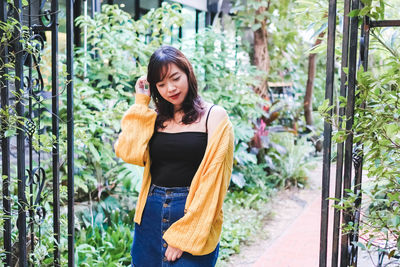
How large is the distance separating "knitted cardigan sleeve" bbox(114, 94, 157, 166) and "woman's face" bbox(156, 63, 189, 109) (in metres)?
0.18

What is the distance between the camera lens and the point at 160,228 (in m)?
2.10

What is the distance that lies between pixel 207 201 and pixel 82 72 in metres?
3.28

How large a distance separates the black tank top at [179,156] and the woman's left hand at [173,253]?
306mm

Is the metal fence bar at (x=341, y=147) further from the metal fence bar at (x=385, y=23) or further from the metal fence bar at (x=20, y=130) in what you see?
the metal fence bar at (x=20, y=130)

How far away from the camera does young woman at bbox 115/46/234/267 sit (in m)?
1.98

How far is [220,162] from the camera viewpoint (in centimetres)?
198

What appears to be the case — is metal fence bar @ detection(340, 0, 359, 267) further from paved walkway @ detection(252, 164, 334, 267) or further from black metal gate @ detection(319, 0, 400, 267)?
paved walkway @ detection(252, 164, 334, 267)

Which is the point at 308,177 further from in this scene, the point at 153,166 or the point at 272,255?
the point at 153,166

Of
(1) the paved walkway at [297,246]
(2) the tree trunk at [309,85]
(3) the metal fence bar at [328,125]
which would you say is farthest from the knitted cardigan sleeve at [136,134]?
(2) the tree trunk at [309,85]

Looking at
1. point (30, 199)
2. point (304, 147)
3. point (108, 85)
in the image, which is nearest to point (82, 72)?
point (108, 85)

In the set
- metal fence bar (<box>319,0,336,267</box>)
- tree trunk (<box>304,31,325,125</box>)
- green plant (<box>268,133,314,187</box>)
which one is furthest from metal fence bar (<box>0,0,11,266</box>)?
tree trunk (<box>304,31,325,125</box>)

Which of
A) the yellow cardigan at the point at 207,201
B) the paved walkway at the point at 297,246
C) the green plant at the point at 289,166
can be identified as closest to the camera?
the yellow cardigan at the point at 207,201

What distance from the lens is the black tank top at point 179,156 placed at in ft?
6.96

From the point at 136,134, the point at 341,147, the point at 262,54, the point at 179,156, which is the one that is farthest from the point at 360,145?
the point at 262,54
